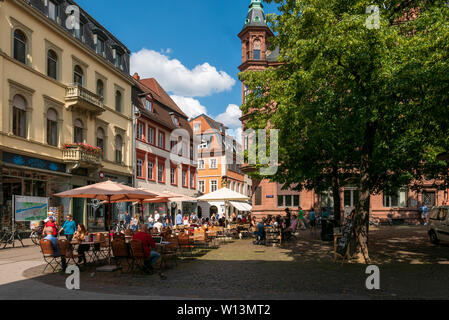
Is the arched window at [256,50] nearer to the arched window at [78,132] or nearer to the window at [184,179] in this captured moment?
the window at [184,179]

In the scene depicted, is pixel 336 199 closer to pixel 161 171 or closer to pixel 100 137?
pixel 100 137

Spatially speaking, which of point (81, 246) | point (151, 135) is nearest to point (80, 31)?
point (151, 135)

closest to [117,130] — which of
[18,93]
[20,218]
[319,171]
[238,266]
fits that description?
[18,93]

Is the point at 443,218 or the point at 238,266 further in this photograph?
the point at 443,218

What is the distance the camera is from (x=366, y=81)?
10.6 metres

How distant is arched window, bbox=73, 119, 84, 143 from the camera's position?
90.0ft

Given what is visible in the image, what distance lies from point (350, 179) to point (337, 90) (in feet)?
30.3

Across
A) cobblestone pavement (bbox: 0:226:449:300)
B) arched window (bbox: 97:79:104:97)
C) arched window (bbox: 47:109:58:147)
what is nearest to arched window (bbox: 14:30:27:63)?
arched window (bbox: 47:109:58:147)

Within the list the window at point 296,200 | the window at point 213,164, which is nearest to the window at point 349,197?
the window at point 296,200

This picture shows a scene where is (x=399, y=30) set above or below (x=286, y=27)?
below

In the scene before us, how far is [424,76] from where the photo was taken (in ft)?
29.8

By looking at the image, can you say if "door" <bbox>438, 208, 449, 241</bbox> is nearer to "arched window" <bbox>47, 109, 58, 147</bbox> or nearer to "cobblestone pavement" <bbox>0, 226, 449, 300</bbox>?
"cobblestone pavement" <bbox>0, 226, 449, 300</bbox>

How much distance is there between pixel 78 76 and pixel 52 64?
2927 mm
